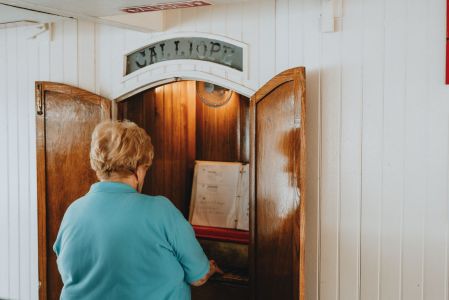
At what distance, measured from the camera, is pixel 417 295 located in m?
2.64

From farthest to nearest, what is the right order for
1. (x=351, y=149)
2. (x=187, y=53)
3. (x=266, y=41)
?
(x=187, y=53) < (x=266, y=41) < (x=351, y=149)

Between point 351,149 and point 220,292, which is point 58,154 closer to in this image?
point 220,292

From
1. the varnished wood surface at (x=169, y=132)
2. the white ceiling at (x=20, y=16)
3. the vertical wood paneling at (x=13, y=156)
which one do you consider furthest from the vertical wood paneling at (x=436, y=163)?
the vertical wood paneling at (x=13, y=156)

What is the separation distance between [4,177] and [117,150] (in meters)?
2.61

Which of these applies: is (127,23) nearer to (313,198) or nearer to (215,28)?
(215,28)

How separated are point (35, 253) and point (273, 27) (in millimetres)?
2554

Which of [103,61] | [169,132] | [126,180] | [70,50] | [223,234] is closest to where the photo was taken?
[126,180]

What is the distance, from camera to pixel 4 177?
4.10 metres

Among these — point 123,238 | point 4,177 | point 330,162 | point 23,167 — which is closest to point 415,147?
point 330,162

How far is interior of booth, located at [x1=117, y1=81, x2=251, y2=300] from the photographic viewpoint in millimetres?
4098

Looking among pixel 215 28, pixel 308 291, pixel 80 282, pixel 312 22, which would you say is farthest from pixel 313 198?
pixel 80 282

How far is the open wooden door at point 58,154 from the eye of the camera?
3584 mm

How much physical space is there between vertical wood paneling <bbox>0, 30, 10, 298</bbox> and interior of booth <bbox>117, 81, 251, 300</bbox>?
1.11 m

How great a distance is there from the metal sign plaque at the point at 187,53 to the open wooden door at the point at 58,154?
37 centimetres
